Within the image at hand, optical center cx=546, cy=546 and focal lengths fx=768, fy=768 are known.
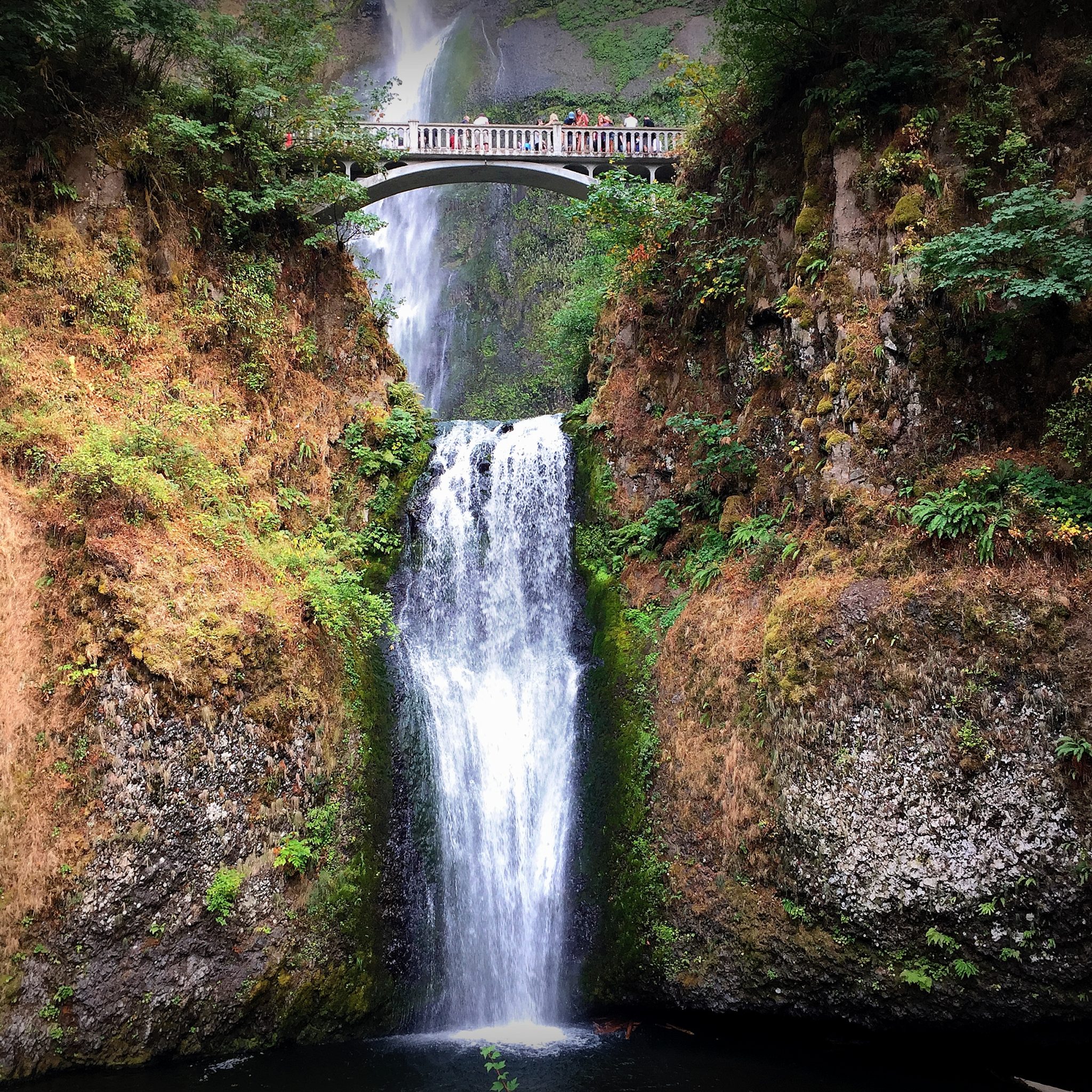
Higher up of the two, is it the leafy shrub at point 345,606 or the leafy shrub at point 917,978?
the leafy shrub at point 345,606

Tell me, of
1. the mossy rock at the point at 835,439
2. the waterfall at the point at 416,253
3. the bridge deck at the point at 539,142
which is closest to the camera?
the mossy rock at the point at 835,439

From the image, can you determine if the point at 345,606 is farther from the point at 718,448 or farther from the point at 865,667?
the point at 865,667

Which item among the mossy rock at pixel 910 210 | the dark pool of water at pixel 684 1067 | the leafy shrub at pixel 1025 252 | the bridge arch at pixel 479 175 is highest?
the bridge arch at pixel 479 175

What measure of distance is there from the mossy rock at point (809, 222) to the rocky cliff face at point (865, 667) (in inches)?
1.1

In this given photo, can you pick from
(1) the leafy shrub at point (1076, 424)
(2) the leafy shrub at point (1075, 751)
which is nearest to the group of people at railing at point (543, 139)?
(1) the leafy shrub at point (1076, 424)

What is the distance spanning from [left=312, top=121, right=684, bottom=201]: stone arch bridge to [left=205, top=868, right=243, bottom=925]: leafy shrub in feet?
45.4

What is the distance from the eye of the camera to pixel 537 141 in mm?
17125

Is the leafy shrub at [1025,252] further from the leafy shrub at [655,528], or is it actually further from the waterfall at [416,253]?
the waterfall at [416,253]

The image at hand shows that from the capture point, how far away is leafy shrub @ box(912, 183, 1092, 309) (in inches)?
279

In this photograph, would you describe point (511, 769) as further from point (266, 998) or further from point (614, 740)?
point (266, 998)

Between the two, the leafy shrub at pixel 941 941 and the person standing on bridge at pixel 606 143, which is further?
the person standing on bridge at pixel 606 143

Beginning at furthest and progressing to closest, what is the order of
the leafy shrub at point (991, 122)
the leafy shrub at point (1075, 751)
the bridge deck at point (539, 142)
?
the bridge deck at point (539, 142) → the leafy shrub at point (991, 122) → the leafy shrub at point (1075, 751)

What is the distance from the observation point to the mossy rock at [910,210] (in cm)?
906

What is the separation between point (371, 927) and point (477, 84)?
3163cm
